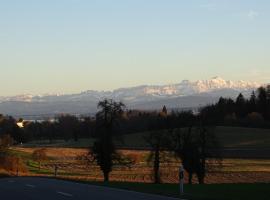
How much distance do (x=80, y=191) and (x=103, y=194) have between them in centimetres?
177

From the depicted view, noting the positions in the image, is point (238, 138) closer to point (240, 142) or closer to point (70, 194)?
point (240, 142)

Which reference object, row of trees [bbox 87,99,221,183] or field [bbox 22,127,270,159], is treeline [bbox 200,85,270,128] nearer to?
field [bbox 22,127,270,159]

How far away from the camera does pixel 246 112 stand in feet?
627

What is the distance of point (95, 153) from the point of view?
2308 inches

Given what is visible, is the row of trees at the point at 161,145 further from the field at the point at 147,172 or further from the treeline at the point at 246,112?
the treeline at the point at 246,112

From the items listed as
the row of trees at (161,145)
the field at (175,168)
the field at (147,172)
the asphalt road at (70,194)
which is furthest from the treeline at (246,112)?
the asphalt road at (70,194)

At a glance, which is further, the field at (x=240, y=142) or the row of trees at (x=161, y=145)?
the field at (x=240, y=142)

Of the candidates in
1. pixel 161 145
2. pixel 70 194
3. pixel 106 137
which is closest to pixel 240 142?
pixel 161 145

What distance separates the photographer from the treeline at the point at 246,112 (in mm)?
171613

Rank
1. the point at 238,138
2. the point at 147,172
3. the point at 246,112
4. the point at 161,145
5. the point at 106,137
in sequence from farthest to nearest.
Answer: the point at 246,112
the point at 238,138
the point at 147,172
the point at 161,145
the point at 106,137

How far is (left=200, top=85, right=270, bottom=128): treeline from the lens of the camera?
171613 mm

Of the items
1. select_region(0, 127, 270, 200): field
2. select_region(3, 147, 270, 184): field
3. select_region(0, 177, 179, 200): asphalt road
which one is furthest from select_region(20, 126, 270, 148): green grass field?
select_region(0, 177, 179, 200): asphalt road

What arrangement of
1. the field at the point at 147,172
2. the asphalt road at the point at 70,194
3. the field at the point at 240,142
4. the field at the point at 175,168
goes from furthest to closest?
the field at the point at 240,142 < the field at the point at 147,172 < the field at the point at 175,168 < the asphalt road at the point at 70,194

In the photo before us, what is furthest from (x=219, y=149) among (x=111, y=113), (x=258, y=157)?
(x=258, y=157)
